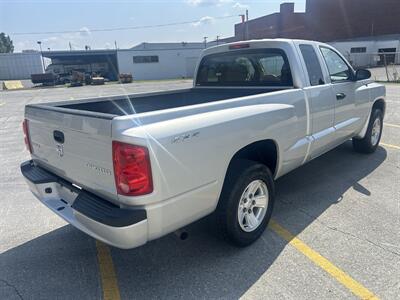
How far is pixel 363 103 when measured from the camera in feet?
17.0

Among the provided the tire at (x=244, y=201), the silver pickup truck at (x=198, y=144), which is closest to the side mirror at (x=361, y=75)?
the silver pickup truck at (x=198, y=144)

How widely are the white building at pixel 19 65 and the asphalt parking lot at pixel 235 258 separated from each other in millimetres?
57999

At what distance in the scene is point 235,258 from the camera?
10.1 ft

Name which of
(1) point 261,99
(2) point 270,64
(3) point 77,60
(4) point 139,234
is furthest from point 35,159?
(3) point 77,60

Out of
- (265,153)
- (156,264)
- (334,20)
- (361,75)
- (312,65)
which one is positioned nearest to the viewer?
(156,264)

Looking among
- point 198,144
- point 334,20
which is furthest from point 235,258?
point 334,20

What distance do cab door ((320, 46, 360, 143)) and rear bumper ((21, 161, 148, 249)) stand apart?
327 centimetres

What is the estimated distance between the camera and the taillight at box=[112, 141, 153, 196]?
216cm

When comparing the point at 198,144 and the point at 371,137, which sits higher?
the point at 198,144

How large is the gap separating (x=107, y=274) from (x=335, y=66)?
13.5ft

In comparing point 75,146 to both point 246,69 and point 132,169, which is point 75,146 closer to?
point 132,169

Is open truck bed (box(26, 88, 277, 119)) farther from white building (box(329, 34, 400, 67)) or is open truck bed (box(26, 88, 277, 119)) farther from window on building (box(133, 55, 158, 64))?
window on building (box(133, 55, 158, 64))

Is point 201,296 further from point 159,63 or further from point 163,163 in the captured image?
point 159,63

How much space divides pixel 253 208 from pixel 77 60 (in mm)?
65085
